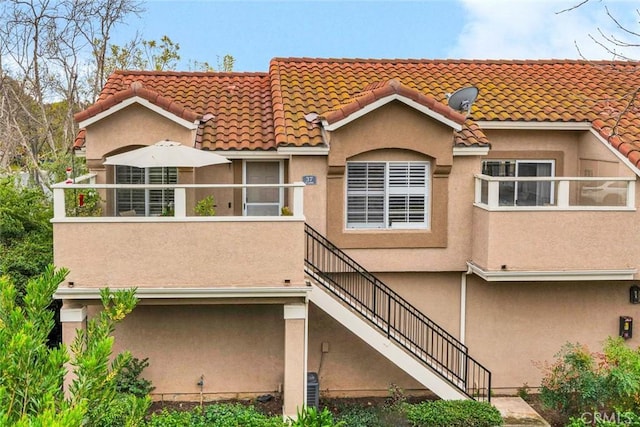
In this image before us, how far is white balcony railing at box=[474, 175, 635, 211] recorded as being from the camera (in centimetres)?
1512

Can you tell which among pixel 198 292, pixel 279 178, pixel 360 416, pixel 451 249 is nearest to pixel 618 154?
pixel 451 249

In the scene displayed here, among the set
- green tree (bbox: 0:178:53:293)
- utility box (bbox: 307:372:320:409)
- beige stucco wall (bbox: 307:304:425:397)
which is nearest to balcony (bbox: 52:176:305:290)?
utility box (bbox: 307:372:320:409)

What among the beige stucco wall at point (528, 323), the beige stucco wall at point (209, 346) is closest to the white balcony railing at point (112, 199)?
the beige stucco wall at point (209, 346)

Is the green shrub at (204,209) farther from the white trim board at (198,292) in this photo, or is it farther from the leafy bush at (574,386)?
the leafy bush at (574,386)

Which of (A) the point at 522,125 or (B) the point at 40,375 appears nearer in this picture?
(B) the point at 40,375

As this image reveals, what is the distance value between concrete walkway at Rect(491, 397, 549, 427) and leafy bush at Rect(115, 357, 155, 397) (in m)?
7.83

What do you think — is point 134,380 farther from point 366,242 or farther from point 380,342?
point 366,242

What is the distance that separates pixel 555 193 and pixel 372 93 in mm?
4712

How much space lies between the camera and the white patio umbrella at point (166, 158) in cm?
1391

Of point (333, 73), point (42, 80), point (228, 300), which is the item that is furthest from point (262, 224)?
point (42, 80)

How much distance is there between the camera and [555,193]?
15453mm

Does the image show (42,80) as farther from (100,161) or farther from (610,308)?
(610,308)

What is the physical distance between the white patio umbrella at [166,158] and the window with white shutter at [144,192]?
1872 mm

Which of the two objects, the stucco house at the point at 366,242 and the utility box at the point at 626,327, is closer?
the stucco house at the point at 366,242
